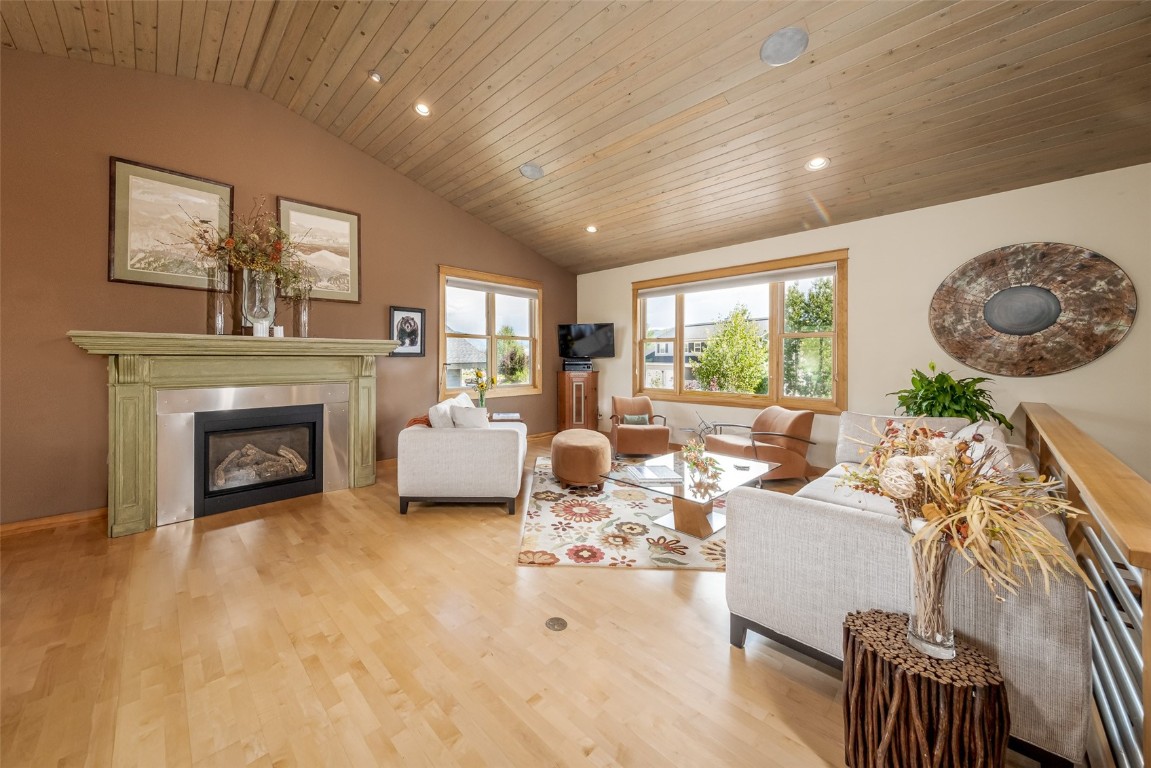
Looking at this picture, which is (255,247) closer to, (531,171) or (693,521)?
(531,171)

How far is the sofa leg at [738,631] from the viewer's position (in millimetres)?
1759

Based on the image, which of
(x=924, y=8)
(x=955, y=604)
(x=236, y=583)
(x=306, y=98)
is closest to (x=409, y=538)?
(x=236, y=583)

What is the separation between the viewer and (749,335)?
5.12m

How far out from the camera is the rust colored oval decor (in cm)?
308

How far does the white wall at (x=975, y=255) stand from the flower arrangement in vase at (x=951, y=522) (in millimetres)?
3236

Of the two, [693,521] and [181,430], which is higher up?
[181,430]

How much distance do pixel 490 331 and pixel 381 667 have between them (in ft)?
14.6

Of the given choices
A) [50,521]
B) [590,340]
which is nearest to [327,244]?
[50,521]

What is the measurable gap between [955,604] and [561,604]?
1529mm

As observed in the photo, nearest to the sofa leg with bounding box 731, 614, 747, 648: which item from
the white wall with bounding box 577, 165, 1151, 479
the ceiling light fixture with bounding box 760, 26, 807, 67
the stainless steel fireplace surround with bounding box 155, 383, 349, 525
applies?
the ceiling light fixture with bounding box 760, 26, 807, 67

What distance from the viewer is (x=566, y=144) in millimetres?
3686

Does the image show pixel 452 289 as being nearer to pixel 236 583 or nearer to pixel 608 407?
pixel 608 407

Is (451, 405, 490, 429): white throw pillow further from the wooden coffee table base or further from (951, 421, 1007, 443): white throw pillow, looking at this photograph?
(951, 421, 1007, 443): white throw pillow

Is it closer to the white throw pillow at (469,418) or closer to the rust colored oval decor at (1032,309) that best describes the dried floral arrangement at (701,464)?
the white throw pillow at (469,418)
